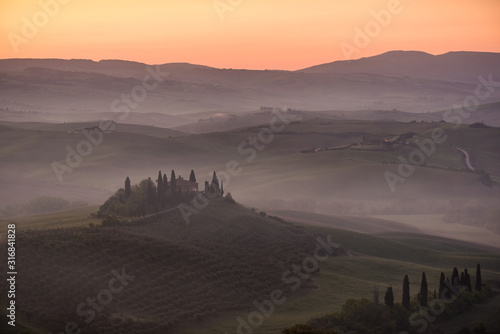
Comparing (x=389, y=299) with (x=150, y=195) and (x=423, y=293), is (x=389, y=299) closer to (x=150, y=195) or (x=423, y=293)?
(x=423, y=293)

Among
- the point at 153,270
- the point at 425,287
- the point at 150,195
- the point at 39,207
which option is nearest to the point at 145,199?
the point at 150,195

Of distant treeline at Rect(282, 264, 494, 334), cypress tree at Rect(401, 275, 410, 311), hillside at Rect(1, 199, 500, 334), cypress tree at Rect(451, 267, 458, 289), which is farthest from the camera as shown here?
cypress tree at Rect(451, 267, 458, 289)

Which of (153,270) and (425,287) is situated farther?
(153,270)

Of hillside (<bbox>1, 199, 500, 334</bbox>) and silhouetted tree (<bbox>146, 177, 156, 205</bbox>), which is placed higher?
silhouetted tree (<bbox>146, 177, 156, 205</bbox>)

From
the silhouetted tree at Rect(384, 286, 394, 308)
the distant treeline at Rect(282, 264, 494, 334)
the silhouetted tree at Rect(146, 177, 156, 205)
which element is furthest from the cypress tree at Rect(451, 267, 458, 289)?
the silhouetted tree at Rect(146, 177, 156, 205)

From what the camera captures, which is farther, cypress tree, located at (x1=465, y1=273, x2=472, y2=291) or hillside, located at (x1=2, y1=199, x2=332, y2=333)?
cypress tree, located at (x1=465, y1=273, x2=472, y2=291)

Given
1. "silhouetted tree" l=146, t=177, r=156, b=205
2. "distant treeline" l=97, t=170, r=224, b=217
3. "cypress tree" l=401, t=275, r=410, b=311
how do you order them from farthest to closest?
"silhouetted tree" l=146, t=177, r=156, b=205 → "distant treeline" l=97, t=170, r=224, b=217 → "cypress tree" l=401, t=275, r=410, b=311

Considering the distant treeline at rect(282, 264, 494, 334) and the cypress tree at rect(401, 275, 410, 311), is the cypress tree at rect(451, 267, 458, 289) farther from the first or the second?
the cypress tree at rect(401, 275, 410, 311)

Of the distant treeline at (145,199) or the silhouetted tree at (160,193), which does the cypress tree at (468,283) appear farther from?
the silhouetted tree at (160,193)

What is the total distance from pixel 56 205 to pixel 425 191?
91599 millimetres

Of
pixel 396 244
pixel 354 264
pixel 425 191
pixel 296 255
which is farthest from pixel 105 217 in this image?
pixel 425 191

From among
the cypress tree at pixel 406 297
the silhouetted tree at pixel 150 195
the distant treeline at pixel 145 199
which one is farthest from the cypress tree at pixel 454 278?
the silhouetted tree at pixel 150 195

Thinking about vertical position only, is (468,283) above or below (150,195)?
below

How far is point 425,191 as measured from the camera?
175 metres
